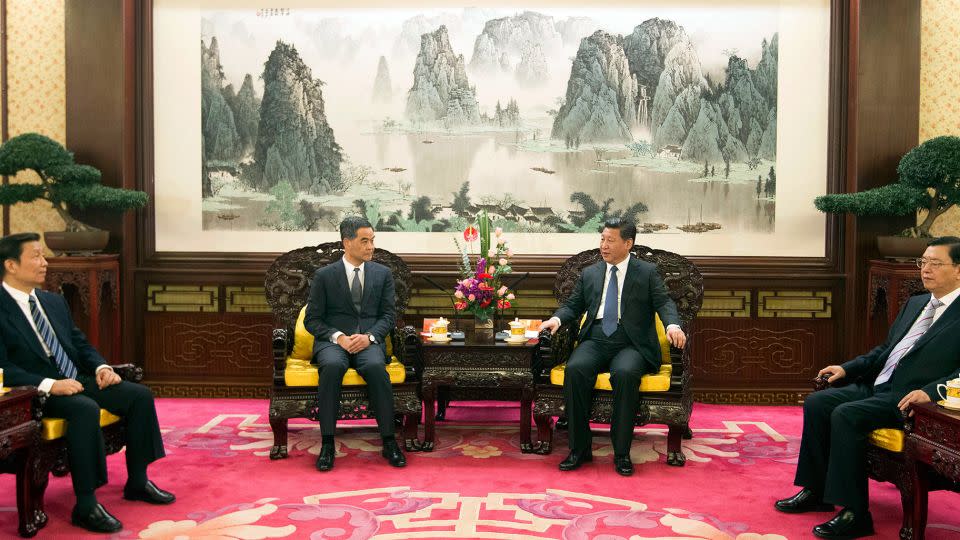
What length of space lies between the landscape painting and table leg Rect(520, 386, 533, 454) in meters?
1.67

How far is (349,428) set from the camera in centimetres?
543

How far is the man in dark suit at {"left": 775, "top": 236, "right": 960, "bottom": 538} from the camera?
3.64 meters

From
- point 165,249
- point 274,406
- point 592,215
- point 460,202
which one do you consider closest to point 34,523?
point 274,406

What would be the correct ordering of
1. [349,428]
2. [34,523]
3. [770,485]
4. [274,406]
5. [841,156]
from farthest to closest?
1. [841,156]
2. [349,428]
3. [274,406]
4. [770,485]
5. [34,523]

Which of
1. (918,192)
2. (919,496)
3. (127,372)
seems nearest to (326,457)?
(127,372)

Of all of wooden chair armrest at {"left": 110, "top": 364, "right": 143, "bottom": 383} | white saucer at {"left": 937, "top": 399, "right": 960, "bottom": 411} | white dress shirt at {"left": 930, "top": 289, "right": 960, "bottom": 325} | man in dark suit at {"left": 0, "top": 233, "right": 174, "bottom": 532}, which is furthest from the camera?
wooden chair armrest at {"left": 110, "top": 364, "right": 143, "bottom": 383}

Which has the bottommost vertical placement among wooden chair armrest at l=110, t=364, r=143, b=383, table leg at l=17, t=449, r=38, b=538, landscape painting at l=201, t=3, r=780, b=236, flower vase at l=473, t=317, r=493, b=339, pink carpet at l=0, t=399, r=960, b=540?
pink carpet at l=0, t=399, r=960, b=540

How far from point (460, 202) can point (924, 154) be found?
2994 mm

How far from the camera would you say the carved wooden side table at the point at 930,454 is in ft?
10.5

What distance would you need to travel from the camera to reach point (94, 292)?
587 cm

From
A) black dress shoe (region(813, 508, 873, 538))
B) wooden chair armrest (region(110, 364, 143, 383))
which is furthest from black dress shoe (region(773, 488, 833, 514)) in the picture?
wooden chair armrest (region(110, 364, 143, 383))

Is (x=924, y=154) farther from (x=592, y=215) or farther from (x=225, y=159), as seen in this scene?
(x=225, y=159)

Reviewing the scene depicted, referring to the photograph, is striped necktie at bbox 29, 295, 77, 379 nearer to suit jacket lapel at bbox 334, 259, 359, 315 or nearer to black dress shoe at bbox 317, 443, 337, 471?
black dress shoe at bbox 317, 443, 337, 471

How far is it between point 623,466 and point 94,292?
3610mm
